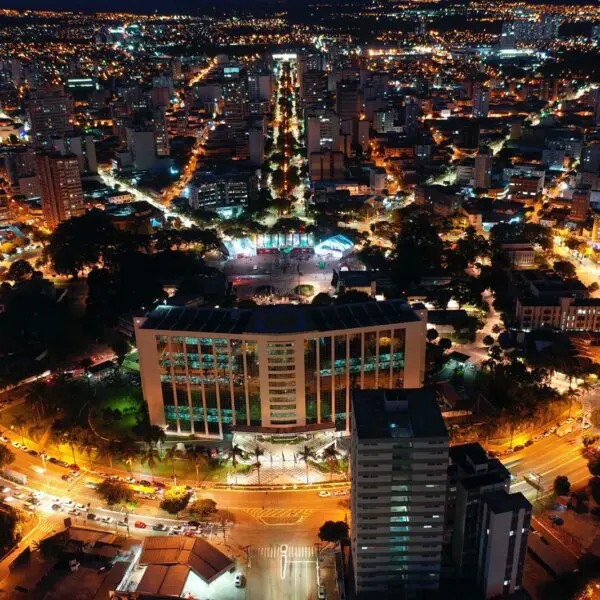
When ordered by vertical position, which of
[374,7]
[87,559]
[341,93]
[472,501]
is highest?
[374,7]

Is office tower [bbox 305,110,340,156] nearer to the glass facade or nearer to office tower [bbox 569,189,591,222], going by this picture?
office tower [bbox 569,189,591,222]

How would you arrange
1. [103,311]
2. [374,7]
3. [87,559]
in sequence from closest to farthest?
1. [87,559]
2. [103,311]
3. [374,7]

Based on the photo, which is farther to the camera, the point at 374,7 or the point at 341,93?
the point at 374,7

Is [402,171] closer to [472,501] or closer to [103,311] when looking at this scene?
[103,311]

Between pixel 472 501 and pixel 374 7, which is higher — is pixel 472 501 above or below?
below

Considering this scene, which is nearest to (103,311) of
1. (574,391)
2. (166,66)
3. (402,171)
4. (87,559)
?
(87,559)

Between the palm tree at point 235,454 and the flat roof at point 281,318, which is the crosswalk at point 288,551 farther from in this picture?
the flat roof at point 281,318
